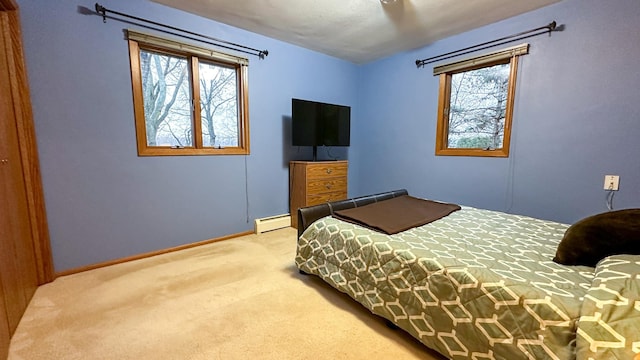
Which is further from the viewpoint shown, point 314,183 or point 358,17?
point 314,183

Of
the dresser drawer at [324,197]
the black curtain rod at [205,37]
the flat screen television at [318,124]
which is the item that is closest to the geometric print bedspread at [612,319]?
the dresser drawer at [324,197]

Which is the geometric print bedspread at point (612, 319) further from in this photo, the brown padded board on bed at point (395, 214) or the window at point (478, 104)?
the window at point (478, 104)

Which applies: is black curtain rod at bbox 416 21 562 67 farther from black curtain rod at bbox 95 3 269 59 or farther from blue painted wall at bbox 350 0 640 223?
black curtain rod at bbox 95 3 269 59

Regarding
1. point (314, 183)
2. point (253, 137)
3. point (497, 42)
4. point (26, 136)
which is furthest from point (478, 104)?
point (26, 136)

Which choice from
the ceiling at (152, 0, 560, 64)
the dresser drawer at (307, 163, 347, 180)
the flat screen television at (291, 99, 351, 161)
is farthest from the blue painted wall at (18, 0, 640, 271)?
the dresser drawer at (307, 163, 347, 180)

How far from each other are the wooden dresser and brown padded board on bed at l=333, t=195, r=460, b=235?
1.12 meters

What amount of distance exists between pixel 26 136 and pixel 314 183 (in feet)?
8.42

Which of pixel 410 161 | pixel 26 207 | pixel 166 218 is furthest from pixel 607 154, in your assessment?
pixel 26 207

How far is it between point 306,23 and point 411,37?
126 cm

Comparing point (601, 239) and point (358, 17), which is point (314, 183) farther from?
point (601, 239)

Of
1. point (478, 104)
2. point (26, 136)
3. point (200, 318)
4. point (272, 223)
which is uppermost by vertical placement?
point (478, 104)

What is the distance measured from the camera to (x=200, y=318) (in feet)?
5.40

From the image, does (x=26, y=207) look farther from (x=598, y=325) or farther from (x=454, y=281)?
(x=598, y=325)

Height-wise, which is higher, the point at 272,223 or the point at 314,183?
the point at 314,183
